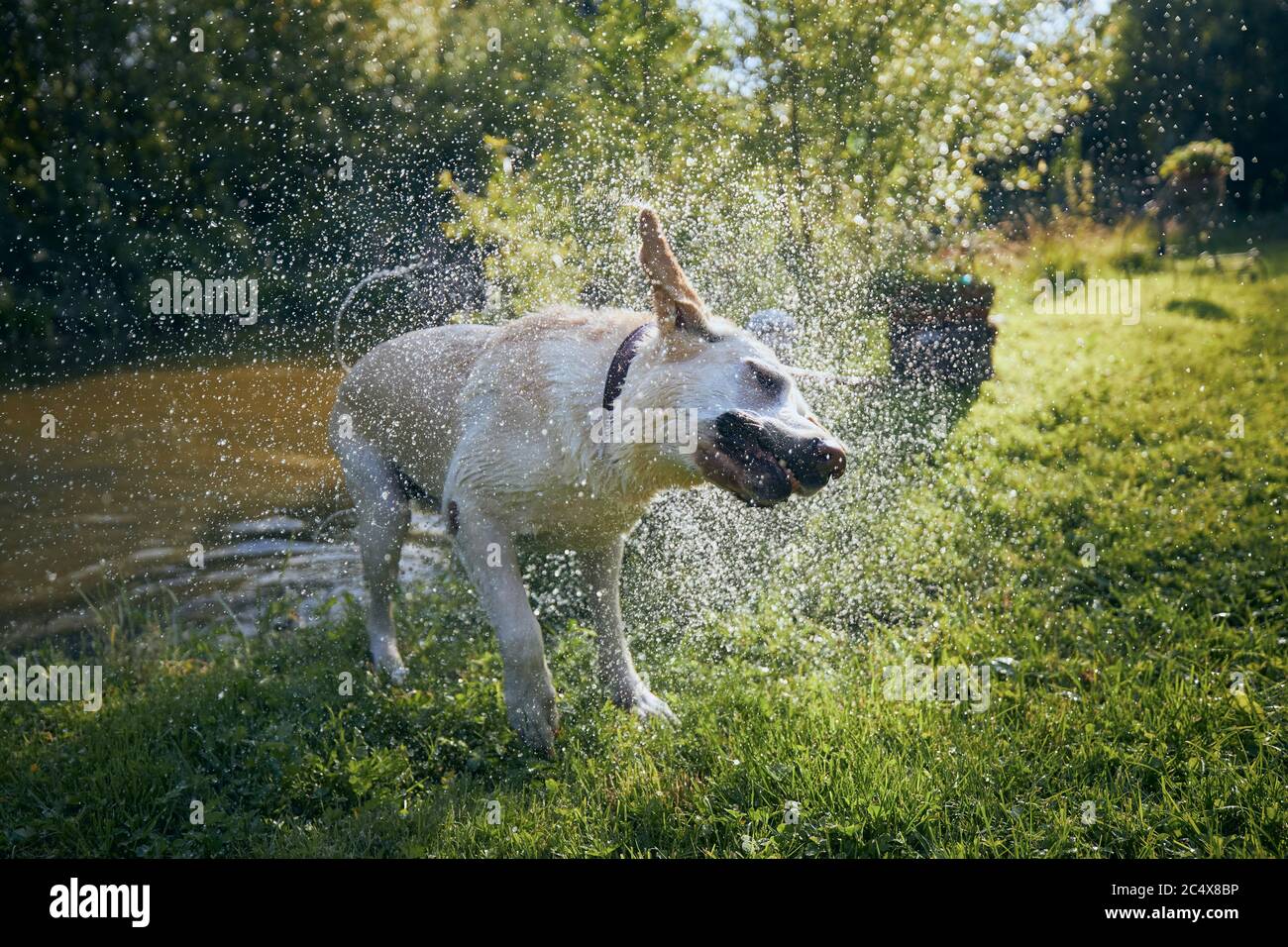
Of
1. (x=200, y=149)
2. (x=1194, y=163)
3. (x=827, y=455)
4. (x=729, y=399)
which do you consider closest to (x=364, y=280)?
(x=729, y=399)

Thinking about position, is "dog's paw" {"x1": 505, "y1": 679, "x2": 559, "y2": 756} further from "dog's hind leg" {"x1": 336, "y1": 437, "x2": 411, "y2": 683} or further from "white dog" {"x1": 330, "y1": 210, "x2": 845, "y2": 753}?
"dog's hind leg" {"x1": 336, "y1": 437, "x2": 411, "y2": 683}

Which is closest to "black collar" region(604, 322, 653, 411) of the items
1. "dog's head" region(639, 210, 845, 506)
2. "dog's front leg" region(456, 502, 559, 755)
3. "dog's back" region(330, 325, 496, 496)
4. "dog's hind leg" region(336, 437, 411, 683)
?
"dog's head" region(639, 210, 845, 506)

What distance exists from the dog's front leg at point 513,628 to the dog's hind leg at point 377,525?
101 centimetres

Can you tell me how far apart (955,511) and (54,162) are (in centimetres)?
1289

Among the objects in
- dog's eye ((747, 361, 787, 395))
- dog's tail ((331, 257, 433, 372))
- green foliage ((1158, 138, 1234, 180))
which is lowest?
dog's eye ((747, 361, 787, 395))

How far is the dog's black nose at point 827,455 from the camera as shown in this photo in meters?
3.24

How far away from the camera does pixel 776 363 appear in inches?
141

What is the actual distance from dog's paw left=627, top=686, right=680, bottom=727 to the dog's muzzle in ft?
3.91

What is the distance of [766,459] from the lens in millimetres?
3340

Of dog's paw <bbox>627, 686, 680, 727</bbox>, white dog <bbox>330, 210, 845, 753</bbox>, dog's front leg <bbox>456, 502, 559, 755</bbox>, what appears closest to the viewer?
white dog <bbox>330, 210, 845, 753</bbox>

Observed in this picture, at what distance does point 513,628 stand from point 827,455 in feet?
4.52

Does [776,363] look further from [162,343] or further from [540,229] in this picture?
[162,343]

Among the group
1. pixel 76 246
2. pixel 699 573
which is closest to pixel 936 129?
pixel 699 573

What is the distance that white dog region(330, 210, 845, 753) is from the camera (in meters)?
3.48
